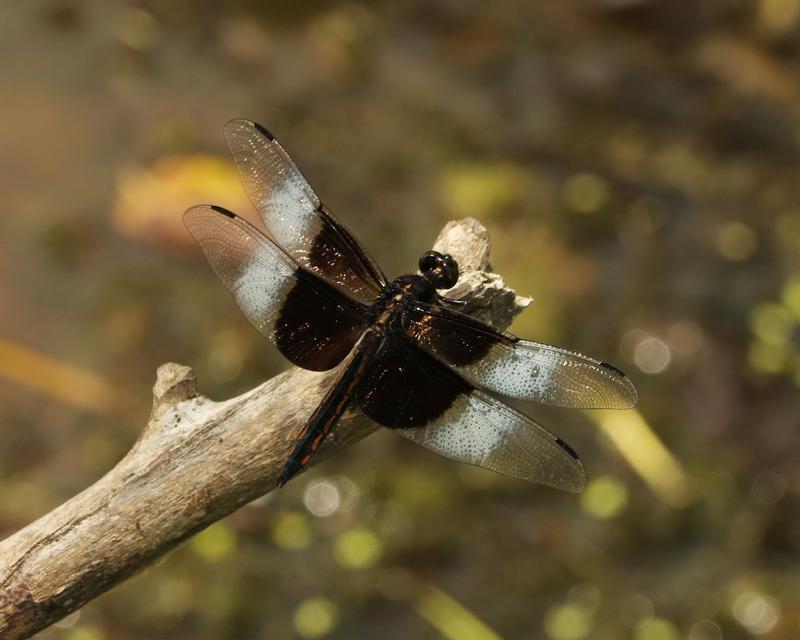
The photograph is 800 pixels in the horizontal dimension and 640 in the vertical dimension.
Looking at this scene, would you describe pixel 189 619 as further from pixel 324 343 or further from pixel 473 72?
pixel 473 72

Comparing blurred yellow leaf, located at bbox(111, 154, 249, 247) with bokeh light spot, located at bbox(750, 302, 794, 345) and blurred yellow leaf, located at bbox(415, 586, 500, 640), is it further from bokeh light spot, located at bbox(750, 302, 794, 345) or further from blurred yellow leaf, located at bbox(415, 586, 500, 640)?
bokeh light spot, located at bbox(750, 302, 794, 345)

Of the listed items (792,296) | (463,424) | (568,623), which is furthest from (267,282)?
(792,296)

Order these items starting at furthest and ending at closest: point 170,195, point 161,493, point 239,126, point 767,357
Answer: point 170,195
point 767,357
point 239,126
point 161,493

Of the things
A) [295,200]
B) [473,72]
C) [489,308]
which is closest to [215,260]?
[295,200]

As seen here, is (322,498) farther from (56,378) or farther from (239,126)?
(239,126)

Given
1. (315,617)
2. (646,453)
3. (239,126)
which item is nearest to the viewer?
(239,126)

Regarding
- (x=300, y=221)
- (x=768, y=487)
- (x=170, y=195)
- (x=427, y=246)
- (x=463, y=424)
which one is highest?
(x=427, y=246)

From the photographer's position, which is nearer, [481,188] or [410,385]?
[410,385]
